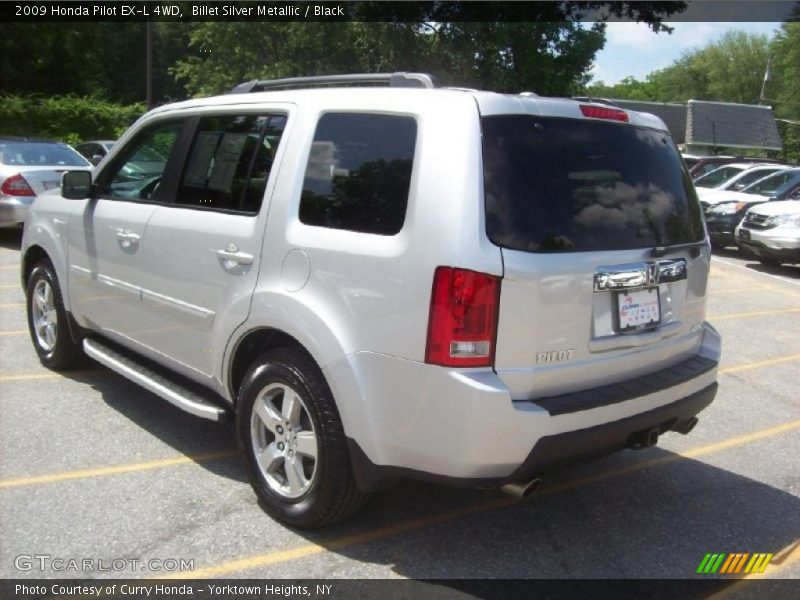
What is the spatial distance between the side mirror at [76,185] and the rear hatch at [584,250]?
2.94 m

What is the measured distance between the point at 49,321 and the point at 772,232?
430 inches

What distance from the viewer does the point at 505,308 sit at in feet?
9.26

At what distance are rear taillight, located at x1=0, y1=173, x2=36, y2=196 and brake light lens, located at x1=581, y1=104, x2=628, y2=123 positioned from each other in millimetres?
9946

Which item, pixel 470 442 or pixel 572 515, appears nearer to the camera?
pixel 470 442

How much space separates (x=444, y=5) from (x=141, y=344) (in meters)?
23.8

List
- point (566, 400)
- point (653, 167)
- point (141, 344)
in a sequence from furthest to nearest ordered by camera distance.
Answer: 1. point (141, 344)
2. point (653, 167)
3. point (566, 400)

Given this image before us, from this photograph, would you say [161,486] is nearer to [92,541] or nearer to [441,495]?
[92,541]

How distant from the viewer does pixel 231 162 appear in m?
3.88

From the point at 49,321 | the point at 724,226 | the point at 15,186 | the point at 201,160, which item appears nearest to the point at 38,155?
the point at 15,186

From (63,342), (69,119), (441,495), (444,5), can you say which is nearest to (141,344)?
(63,342)

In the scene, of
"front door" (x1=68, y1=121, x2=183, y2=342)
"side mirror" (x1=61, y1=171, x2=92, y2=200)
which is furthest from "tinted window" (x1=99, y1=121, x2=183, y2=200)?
"side mirror" (x1=61, y1=171, x2=92, y2=200)

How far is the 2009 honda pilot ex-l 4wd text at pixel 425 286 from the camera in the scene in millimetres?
2832

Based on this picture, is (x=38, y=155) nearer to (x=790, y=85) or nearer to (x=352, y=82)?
(x=352, y=82)

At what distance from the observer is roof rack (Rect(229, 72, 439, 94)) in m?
3.35
